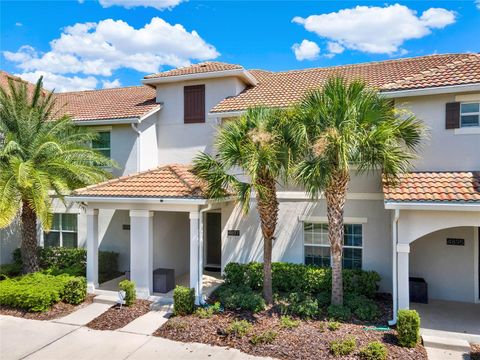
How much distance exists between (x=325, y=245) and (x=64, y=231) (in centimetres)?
1237

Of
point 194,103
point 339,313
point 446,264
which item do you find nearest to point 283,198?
point 339,313

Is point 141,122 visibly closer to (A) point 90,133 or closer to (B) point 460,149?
(A) point 90,133

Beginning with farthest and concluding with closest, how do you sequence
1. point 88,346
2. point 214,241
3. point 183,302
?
point 214,241, point 183,302, point 88,346

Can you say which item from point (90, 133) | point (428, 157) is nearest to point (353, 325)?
point (428, 157)

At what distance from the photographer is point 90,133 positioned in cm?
1501

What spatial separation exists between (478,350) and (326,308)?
380 centimetres

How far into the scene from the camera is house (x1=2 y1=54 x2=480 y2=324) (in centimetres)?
1025

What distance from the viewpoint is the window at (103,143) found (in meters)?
16.4

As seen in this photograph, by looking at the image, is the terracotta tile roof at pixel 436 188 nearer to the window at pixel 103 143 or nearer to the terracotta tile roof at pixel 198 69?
the terracotta tile roof at pixel 198 69

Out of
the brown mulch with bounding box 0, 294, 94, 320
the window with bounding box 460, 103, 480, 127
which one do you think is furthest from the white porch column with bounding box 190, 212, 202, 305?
the window with bounding box 460, 103, 480, 127

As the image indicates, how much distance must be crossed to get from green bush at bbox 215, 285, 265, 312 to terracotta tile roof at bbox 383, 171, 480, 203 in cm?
488

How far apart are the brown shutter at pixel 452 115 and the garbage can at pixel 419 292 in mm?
5329

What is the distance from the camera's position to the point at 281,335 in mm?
8812

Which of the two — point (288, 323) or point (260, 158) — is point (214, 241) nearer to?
point (288, 323)
